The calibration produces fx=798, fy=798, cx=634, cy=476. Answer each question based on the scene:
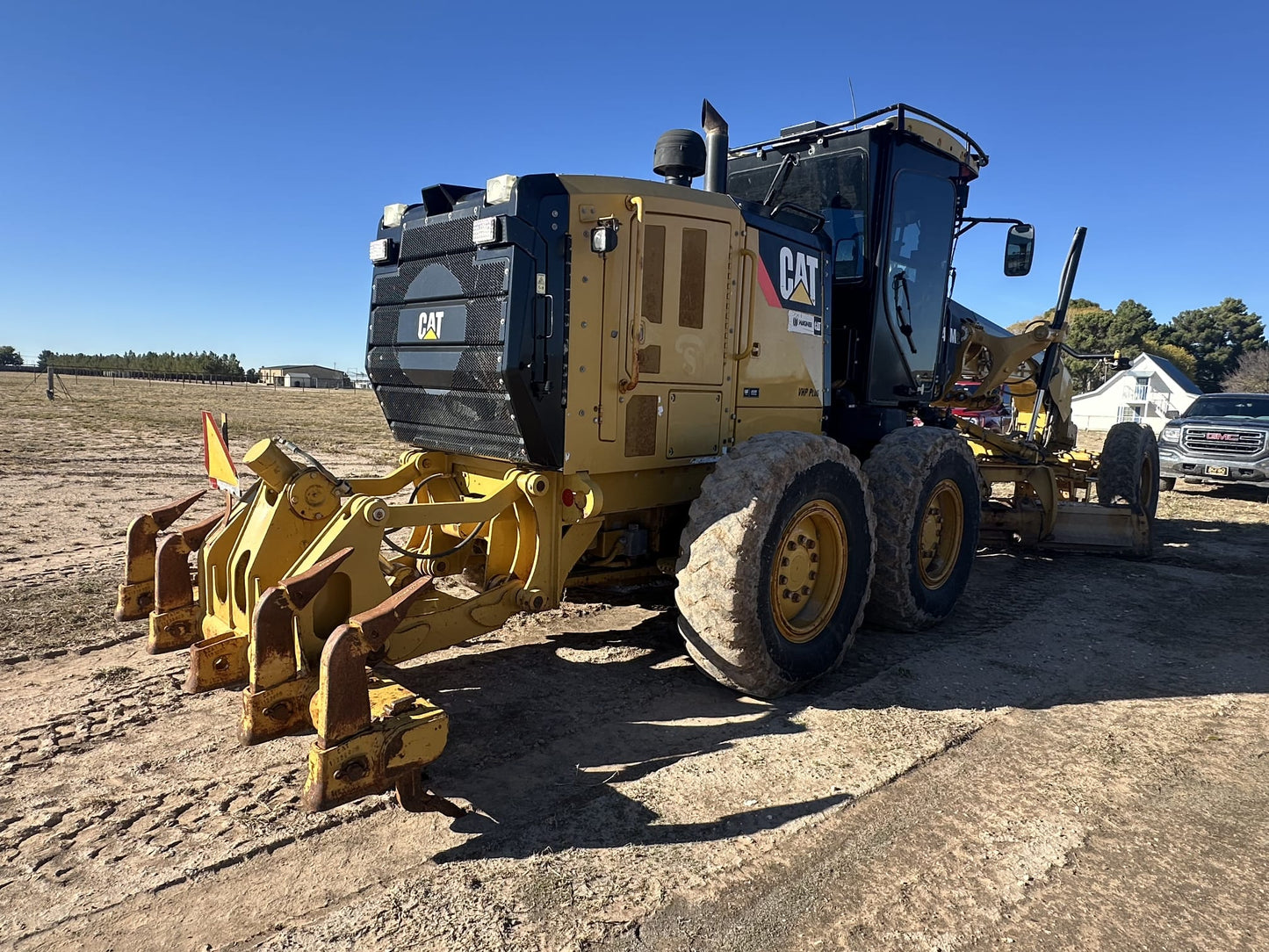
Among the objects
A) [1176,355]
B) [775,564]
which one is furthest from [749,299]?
[1176,355]

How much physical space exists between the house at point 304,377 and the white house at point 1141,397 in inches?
3133

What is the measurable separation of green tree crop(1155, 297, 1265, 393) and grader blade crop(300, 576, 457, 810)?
65.5m

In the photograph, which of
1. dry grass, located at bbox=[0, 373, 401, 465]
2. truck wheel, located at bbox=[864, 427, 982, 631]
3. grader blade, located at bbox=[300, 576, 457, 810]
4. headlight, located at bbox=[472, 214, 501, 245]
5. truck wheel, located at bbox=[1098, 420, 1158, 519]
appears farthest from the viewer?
dry grass, located at bbox=[0, 373, 401, 465]

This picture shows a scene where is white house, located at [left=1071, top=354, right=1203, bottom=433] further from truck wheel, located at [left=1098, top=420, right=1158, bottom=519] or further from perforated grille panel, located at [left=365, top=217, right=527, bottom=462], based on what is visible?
perforated grille panel, located at [left=365, top=217, right=527, bottom=462]

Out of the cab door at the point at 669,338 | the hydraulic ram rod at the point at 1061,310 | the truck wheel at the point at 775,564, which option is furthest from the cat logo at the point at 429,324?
the hydraulic ram rod at the point at 1061,310

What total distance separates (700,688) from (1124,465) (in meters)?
7.02

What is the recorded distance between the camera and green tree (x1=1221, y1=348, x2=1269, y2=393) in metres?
43.9

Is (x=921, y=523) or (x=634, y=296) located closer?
(x=634, y=296)

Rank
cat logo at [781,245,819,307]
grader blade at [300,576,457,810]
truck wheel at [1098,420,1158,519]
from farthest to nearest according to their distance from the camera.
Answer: truck wheel at [1098,420,1158,519] → cat logo at [781,245,819,307] → grader blade at [300,576,457,810]

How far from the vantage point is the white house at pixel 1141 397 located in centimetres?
4094

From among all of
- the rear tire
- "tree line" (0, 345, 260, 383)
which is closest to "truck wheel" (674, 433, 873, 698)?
the rear tire

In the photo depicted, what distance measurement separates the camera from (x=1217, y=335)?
57531mm

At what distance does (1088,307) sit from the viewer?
60625mm

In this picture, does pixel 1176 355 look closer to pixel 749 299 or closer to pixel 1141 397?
pixel 1141 397
